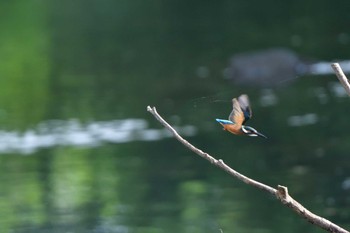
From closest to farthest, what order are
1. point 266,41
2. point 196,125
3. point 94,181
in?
point 94,181
point 196,125
point 266,41

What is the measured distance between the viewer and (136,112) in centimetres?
1036

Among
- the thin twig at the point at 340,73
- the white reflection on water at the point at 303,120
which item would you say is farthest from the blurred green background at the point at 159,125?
the thin twig at the point at 340,73

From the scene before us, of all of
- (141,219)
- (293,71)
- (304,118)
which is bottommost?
(141,219)

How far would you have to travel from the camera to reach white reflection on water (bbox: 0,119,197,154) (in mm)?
9422

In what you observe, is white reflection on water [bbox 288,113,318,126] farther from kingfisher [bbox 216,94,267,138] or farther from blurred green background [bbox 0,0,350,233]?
kingfisher [bbox 216,94,267,138]

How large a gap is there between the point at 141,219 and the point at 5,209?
1.26m

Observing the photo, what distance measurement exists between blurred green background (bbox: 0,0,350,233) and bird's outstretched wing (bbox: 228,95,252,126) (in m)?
0.09

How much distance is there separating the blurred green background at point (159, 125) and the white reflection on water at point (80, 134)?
22mm

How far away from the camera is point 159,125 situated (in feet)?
31.9

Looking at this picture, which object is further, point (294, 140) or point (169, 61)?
point (169, 61)

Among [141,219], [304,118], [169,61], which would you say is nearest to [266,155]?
[304,118]

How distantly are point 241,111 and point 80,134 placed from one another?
8133 millimetres

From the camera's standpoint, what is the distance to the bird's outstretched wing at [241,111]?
1.71 m

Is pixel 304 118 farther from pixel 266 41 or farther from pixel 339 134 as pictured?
pixel 266 41
